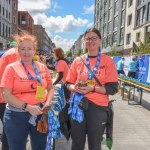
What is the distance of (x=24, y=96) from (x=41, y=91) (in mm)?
188

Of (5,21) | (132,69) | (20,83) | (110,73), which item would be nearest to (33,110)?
(20,83)

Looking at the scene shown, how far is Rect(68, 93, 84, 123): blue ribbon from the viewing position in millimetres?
2920

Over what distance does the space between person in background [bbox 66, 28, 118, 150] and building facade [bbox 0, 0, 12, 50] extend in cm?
Result: 4121

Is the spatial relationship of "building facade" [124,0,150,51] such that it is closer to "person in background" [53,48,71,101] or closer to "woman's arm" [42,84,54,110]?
"person in background" [53,48,71,101]

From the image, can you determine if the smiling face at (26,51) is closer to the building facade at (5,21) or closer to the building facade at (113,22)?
the building facade at (5,21)

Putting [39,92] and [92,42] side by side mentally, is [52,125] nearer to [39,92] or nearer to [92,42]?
[39,92]

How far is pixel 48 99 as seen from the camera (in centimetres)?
284

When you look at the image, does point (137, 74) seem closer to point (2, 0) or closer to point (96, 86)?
point (96, 86)

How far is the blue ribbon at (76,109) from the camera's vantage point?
292 cm

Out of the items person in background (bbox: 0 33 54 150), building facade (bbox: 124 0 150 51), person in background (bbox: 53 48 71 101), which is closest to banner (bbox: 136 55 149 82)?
person in background (bbox: 53 48 71 101)

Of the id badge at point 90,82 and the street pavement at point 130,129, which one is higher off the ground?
the id badge at point 90,82

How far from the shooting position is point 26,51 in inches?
108

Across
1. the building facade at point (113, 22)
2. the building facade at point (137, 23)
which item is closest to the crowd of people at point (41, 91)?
the building facade at point (137, 23)

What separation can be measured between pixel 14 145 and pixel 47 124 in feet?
1.43
